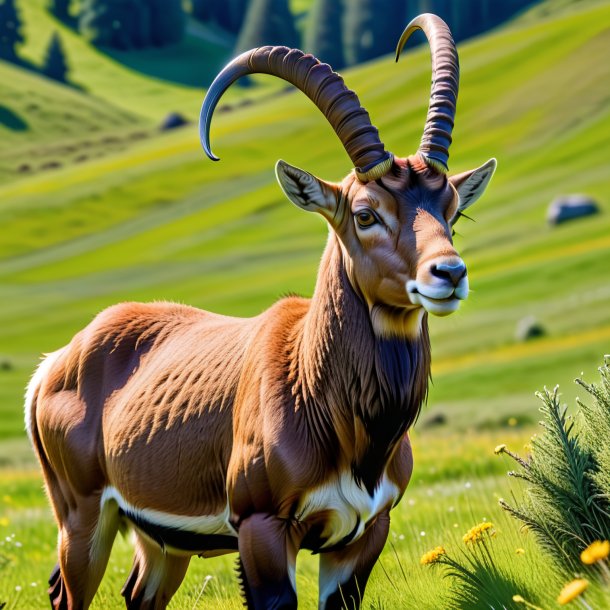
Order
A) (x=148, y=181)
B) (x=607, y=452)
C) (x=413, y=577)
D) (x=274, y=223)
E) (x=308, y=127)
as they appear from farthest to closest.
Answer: (x=308, y=127)
(x=148, y=181)
(x=274, y=223)
(x=413, y=577)
(x=607, y=452)

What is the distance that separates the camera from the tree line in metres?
131

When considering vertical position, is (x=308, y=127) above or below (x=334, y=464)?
below

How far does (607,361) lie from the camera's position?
6.38 meters

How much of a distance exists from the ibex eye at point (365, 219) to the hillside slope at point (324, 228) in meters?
21.6

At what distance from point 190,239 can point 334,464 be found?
75.0m

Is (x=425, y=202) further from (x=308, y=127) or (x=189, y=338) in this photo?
(x=308, y=127)

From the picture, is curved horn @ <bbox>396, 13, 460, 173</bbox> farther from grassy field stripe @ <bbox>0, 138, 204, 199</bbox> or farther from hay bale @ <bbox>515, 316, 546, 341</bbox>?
grassy field stripe @ <bbox>0, 138, 204, 199</bbox>

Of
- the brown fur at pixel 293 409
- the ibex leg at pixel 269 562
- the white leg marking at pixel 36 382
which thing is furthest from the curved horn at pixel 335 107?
the white leg marking at pixel 36 382

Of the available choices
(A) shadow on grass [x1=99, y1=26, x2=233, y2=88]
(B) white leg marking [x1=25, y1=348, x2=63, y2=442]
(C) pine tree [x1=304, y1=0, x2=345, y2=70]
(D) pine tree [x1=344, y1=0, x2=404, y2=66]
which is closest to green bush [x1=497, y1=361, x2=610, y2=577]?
(B) white leg marking [x1=25, y1=348, x2=63, y2=442]

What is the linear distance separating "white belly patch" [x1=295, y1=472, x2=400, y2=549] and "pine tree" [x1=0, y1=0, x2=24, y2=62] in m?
138

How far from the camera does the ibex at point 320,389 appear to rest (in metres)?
6.25

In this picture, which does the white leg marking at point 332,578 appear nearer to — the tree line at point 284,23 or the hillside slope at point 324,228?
the hillside slope at point 324,228

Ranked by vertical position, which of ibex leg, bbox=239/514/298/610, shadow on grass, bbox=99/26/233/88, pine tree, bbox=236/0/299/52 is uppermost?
ibex leg, bbox=239/514/298/610

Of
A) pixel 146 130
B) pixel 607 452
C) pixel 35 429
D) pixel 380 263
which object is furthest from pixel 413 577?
pixel 146 130
